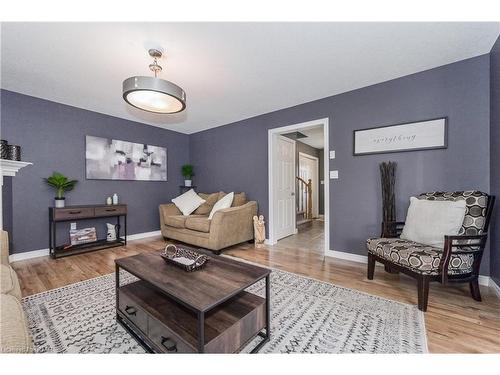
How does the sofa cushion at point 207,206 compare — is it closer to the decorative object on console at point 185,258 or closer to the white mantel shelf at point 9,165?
the decorative object on console at point 185,258

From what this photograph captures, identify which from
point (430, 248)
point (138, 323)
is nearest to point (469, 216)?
point (430, 248)

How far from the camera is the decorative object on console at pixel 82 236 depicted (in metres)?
3.35

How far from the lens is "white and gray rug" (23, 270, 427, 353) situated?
1.31 m

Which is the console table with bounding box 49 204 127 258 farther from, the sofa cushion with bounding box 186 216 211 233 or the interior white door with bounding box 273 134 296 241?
the interior white door with bounding box 273 134 296 241

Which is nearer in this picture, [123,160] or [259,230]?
[259,230]

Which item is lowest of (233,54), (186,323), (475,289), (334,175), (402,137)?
(475,289)

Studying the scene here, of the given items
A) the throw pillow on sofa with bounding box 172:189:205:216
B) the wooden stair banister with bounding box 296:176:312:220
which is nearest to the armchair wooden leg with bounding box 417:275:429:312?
the throw pillow on sofa with bounding box 172:189:205:216

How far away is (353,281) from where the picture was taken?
2.25m

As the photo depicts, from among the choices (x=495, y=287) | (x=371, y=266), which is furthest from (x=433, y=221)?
(x=495, y=287)

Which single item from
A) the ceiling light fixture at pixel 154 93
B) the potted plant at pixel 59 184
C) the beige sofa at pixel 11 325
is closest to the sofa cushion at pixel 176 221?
the potted plant at pixel 59 184

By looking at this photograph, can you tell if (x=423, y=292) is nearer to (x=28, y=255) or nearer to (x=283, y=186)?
(x=283, y=186)

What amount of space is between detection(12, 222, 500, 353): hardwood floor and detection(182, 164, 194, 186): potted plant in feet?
5.02

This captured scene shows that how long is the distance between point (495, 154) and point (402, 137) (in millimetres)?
789
